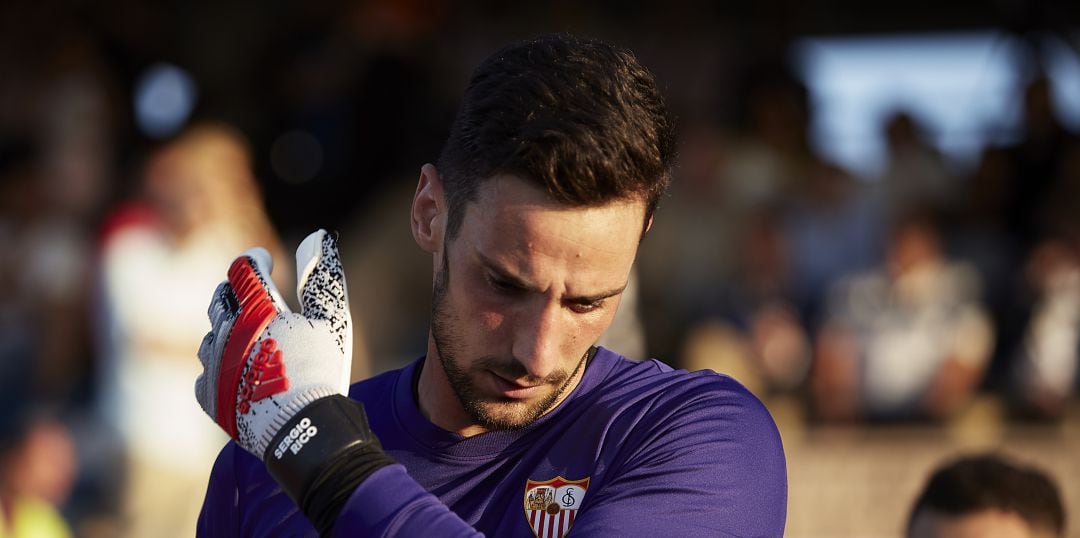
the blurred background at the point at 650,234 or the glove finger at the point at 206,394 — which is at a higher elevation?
the glove finger at the point at 206,394

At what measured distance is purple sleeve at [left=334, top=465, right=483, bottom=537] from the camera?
82.5 inches

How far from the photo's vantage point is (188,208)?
19.4ft

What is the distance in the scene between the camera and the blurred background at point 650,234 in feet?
19.6

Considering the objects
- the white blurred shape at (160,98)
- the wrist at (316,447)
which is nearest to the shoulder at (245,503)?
the wrist at (316,447)

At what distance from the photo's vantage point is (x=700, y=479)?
2312 mm

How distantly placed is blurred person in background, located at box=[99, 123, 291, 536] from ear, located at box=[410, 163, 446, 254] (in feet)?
10.9

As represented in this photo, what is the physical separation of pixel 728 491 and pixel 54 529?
14.1 feet

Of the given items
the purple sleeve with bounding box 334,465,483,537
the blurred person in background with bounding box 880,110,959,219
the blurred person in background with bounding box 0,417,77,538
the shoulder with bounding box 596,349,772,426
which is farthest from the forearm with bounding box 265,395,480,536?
the blurred person in background with bounding box 880,110,959,219

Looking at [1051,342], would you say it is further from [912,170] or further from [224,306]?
[224,306]

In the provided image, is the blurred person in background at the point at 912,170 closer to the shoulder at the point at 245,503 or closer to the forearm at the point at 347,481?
the shoulder at the point at 245,503

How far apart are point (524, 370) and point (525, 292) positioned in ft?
0.44

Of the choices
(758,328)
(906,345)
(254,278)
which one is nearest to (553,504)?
(254,278)

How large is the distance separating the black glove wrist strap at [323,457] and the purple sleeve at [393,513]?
3 centimetres

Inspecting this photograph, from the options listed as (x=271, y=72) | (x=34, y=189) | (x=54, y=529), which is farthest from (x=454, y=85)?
(x=54, y=529)
